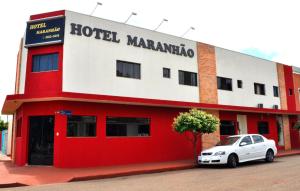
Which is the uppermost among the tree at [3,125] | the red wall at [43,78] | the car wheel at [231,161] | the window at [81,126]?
the red wall at [43,78]

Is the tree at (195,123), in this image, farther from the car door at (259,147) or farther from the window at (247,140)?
the car door at (259,147)

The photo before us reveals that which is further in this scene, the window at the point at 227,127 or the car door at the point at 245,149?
the window at the point at 227,127

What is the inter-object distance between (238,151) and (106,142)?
22.1 ft

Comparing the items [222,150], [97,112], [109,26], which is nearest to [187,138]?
[222,150]

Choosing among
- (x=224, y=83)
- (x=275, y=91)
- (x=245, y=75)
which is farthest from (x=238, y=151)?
(x=275, y=91)

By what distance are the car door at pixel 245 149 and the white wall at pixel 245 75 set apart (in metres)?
6.65

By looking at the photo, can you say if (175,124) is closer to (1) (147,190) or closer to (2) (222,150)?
(2) (222,150)

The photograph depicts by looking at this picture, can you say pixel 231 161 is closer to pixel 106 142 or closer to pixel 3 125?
pixel 106 142

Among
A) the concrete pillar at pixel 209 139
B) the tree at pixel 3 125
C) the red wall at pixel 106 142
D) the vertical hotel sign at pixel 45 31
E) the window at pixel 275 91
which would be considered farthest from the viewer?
the tree at pixel 3 125

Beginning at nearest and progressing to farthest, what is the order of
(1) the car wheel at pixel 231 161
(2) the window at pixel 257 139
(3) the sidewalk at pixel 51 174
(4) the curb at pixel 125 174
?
(3) the sidewalk at pixel 51 174
(4) the curb at pixel 125 174
(1) the car wheel at pixel 231 161
(2) the window at pixel 257 139

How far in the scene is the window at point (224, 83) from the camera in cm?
2352

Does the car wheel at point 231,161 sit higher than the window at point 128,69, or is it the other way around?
the window at point 128,69

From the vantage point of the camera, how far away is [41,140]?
53.8 ft

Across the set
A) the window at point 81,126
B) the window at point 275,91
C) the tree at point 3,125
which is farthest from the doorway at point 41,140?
the tree at point 3,125
